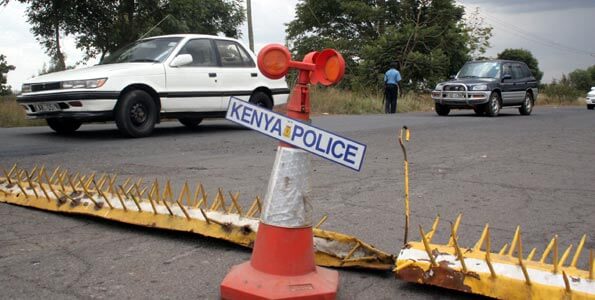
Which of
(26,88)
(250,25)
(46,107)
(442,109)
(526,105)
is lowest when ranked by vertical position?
(442,109)

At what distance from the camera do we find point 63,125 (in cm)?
954

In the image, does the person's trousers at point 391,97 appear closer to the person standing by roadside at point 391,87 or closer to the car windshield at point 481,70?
the person standing by roadside at point 391,87

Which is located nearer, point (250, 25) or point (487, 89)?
point (487, 89)

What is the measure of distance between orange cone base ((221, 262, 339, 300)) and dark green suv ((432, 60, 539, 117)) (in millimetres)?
16083

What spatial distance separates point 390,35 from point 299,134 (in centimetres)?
3350

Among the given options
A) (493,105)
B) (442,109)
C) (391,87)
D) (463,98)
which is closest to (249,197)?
(463,98)

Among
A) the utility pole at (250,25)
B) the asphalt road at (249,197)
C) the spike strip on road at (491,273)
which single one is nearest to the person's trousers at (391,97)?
the utility pole at (250,25)

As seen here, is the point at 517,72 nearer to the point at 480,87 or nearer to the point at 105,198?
the point at 480,87

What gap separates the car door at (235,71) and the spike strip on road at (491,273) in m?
7.42

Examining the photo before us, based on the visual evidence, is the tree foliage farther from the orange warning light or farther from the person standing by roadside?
the orange warning light

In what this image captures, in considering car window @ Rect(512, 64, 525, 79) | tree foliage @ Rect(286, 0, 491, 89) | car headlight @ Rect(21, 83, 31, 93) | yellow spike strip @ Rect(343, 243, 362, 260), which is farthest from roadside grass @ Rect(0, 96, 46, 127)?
tree foliage @ Rect(286, 0, 491, 89)

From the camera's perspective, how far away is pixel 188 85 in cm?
952

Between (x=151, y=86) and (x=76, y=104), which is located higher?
(x=151, y=86)

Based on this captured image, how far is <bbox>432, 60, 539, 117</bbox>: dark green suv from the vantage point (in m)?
17.8
